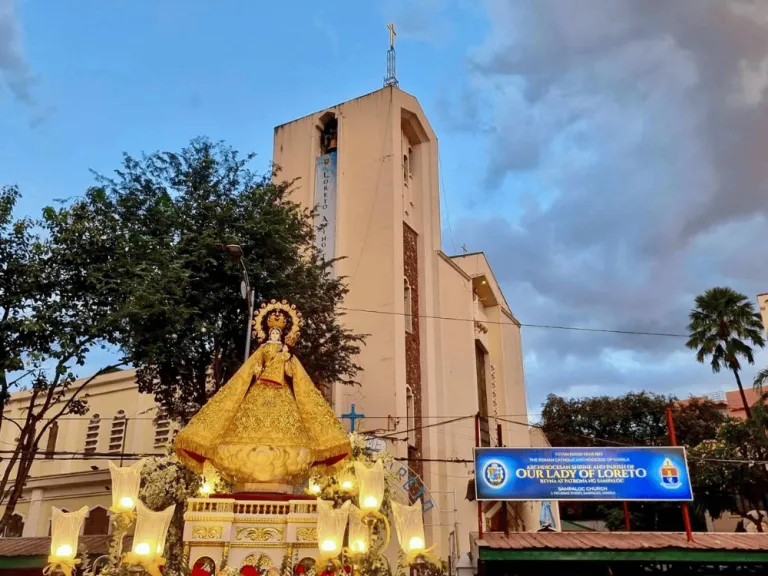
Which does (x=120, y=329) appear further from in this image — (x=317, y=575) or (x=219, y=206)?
(x=317, y=575)

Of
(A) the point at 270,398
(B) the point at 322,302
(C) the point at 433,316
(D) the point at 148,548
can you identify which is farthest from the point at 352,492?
(C) the point at 433,316

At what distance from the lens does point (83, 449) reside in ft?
76.7

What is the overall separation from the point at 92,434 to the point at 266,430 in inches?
735

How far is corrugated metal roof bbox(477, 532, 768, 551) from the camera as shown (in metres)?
11.2

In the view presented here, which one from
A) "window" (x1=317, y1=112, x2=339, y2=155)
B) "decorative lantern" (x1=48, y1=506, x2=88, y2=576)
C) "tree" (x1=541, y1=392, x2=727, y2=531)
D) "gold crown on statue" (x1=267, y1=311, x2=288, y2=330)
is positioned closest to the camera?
"decorative lantern" (x1=48, y1=506, x2=88, y2=576)

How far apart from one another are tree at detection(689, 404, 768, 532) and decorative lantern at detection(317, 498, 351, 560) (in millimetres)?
19337

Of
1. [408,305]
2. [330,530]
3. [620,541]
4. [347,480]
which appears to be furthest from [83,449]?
[330,530]

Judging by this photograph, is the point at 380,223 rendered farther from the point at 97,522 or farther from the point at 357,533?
the point at 357,533

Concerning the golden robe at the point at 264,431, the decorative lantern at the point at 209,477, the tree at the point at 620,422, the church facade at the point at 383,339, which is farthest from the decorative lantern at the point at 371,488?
the tree at the point at 620,422

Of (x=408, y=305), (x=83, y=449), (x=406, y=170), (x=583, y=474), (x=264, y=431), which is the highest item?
(x=406, y=170)

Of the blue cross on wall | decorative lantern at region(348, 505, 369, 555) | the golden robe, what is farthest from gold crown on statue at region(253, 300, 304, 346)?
the blue cross on wall

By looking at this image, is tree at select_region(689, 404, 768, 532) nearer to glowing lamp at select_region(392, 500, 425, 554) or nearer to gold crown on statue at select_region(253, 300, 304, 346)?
gold crown on statue at select_region(253, 300, 304, 346)

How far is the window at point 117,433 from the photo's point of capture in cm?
2284

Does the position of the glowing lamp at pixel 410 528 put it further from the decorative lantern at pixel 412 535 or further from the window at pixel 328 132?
the window at pixel 328 132
